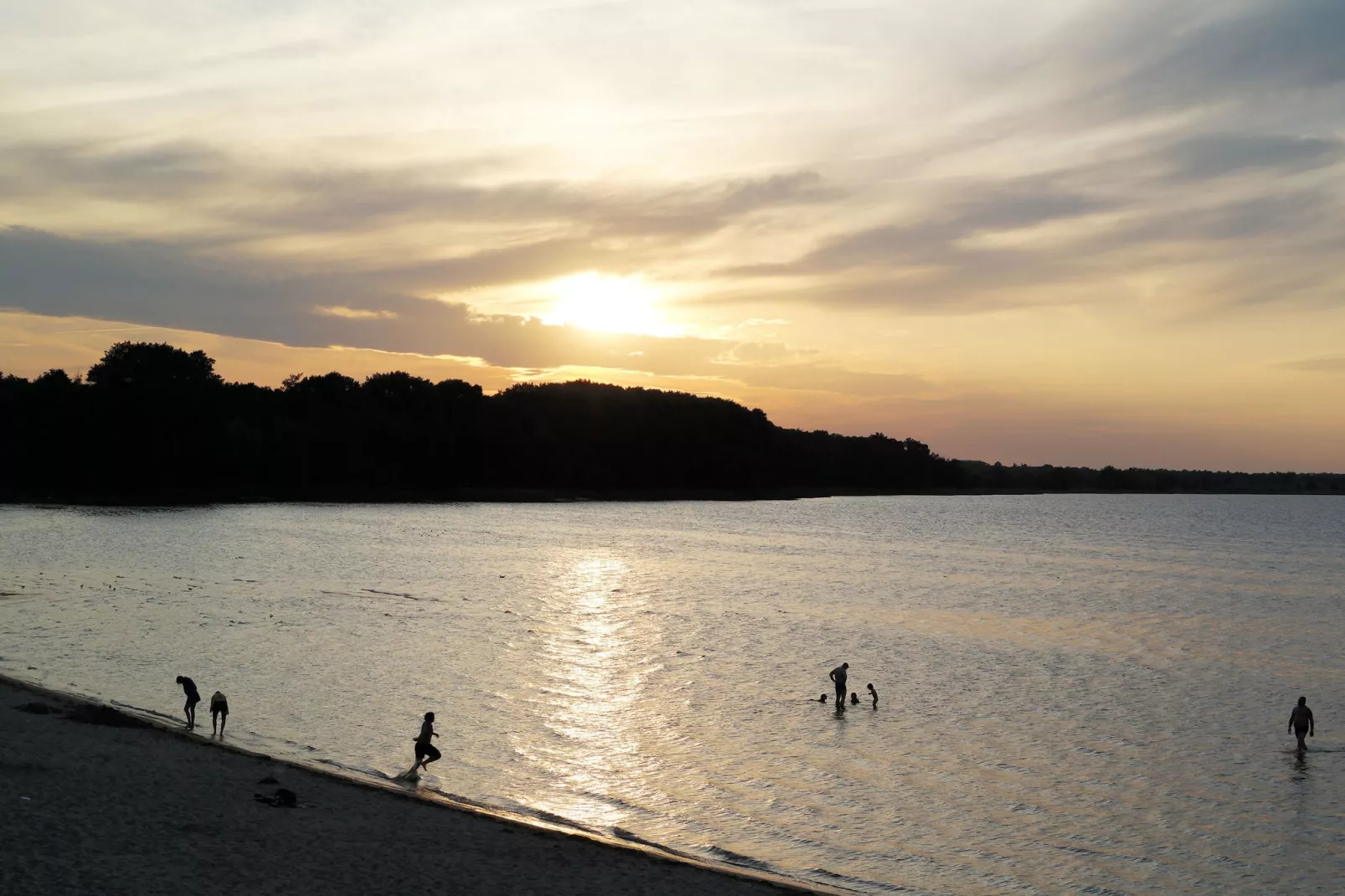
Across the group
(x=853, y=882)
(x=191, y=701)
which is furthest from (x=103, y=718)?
(x=853, y=882)

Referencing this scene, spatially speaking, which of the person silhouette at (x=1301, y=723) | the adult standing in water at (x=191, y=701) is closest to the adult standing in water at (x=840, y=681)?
the person silhouette at (x=1301, y=723)

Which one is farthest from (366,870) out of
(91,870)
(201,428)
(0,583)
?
(201,428)

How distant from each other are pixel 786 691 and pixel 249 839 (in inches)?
867

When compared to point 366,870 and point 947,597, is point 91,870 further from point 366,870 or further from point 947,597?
point 947,597

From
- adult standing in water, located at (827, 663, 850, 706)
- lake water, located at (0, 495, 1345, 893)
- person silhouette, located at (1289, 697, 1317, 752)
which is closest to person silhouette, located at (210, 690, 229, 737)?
lake water, located at (0, 495, 1345, 893)

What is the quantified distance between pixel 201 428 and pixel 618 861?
155 meters

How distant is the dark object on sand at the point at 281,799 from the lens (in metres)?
19.5

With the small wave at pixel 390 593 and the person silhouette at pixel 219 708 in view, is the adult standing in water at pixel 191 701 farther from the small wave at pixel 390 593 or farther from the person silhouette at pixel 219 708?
the small wave at pixel 390 593

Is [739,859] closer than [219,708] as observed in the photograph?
Yes

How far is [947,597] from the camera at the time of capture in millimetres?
69812

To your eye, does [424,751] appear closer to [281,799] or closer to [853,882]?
[281,799]

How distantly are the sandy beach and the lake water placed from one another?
2.56 m

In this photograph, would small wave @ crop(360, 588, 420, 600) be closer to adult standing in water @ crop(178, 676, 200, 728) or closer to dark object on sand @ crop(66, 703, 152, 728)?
adult standing in water @ crop(178, 676, 200, 728)

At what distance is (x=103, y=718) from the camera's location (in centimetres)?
2511
